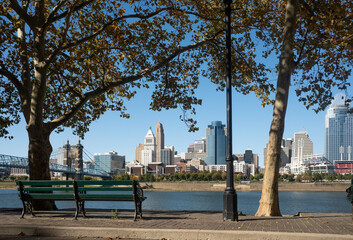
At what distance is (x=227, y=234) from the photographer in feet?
22.8

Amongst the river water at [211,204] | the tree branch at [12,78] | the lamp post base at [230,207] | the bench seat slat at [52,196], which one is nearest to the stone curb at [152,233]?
the bench seat slat at [52,196]

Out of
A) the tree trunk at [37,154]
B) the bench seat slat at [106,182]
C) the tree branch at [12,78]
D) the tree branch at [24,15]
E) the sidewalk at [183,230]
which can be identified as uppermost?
the tree branch at [24,15]

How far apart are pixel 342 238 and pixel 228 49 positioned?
5.27 metres

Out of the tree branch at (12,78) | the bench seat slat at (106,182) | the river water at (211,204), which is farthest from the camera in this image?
the river water at (211,204)

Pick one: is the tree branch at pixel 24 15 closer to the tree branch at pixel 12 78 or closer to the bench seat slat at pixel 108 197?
the tree branch at pixel 12 78

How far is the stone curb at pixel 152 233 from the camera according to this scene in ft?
22.0

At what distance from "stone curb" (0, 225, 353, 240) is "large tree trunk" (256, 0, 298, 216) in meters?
4.41

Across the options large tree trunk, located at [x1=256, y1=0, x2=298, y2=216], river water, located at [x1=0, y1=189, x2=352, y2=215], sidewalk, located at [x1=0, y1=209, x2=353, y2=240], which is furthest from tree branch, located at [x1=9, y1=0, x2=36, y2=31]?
river water, located at [x1=0, y1=189, x2=352, y2=215]

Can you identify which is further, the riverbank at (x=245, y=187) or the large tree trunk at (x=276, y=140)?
the riverbank at (x=245, y=187)

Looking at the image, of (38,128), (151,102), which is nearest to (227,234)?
Answer: (38,128)

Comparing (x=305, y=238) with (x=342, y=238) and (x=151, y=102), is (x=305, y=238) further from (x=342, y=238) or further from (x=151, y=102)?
(x=151, y=102)

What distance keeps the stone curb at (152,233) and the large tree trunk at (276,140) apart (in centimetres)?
441

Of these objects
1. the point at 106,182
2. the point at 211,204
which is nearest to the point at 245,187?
the point at 211,204

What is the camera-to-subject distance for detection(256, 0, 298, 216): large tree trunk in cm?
1119
